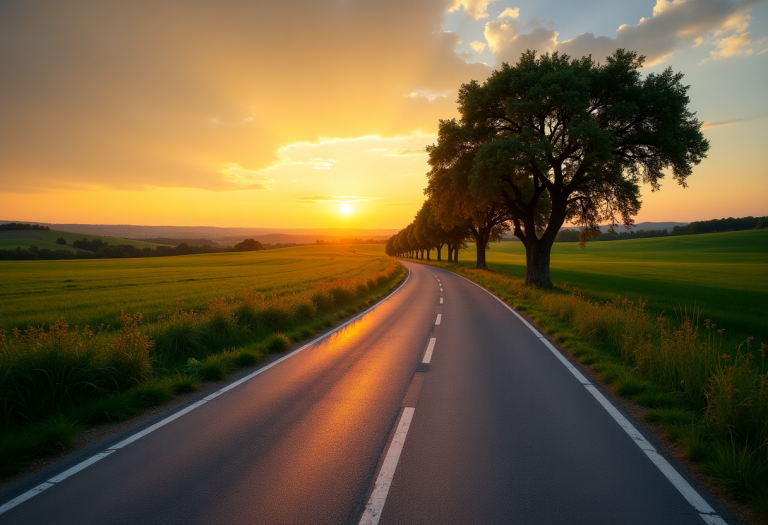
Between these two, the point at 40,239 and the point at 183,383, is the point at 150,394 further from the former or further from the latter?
the point at 40,239

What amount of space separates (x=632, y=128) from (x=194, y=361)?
22356 mm

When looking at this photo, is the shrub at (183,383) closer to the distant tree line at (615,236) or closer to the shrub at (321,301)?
the shrub at (321,301)

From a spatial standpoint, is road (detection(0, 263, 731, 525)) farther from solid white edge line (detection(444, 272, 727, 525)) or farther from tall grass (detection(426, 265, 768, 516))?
tall grass (detection(426, 265, 768, 516))

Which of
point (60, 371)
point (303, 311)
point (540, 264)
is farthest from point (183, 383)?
point (540, 264)

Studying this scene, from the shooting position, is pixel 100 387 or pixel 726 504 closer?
pixel 726 504

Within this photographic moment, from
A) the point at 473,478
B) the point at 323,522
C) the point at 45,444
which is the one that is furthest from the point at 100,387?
the point at 473,478

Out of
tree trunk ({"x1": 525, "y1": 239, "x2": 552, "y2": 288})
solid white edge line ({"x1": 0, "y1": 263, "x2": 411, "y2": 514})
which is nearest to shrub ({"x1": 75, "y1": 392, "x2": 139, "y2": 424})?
solid white edge line ({"x1": 0, "y1": 263, "x2": 411, "y2": 514})

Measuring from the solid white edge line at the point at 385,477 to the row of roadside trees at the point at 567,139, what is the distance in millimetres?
15890

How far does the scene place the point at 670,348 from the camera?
6715 millimetres

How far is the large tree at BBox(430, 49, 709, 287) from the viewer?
17953 millimetres

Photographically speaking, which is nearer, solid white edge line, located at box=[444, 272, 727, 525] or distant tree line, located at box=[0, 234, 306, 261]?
solid white edge line, located at box=[444, 272, 727, 525]

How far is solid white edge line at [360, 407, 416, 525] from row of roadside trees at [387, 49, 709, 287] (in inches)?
626

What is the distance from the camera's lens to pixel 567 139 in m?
20.7

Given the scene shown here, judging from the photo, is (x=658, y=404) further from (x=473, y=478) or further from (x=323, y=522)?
(x=323, y=522)
